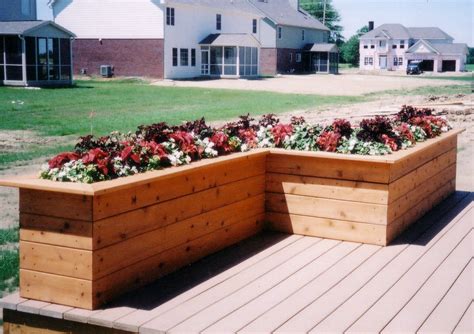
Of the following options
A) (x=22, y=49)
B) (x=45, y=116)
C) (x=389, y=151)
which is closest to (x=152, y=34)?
(x=22, y=49)

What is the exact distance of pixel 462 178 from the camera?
10.7 meters

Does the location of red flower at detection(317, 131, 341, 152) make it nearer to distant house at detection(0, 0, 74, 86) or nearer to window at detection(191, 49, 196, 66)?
distant house at detection(0, 0, 74, 86)

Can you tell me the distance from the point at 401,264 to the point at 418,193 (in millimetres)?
1780

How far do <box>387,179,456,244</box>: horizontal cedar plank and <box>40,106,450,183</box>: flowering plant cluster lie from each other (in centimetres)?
70

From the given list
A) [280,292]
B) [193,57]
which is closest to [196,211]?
[280,292]

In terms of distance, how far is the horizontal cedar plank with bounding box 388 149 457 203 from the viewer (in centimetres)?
604

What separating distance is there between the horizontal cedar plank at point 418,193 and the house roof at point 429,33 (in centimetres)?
9226

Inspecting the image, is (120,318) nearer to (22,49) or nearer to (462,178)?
(462,178)

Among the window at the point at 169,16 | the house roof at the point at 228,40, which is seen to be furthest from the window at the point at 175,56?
the house roof at the point at 228,40

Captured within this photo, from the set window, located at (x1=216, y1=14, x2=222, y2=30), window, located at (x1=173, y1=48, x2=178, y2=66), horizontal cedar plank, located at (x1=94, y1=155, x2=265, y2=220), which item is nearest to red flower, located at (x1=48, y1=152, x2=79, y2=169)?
horizontal cedar plank, located at (x1=94, y1=155, x2=265, y2=220)

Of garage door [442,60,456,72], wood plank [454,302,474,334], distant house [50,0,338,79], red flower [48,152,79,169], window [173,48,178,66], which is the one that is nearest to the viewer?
wood plank [454,302,474,334]

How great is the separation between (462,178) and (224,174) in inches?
252

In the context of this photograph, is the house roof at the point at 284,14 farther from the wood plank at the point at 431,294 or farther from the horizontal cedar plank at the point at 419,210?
the wood plank at the point at 431,294

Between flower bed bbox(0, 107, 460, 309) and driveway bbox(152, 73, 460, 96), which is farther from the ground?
driveway bbox(152, 73, 460, 96)
